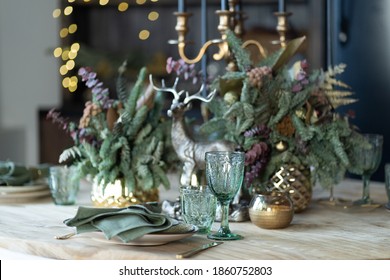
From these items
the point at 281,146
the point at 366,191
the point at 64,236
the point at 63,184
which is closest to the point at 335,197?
the point at 366,191

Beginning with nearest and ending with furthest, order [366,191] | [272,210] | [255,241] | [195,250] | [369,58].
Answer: [195,250], [255,241], [272,210], [366,191], [369,58]

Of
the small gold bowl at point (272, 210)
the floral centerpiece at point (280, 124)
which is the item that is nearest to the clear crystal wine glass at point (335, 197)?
the floral centerpiece at point (280, 124)

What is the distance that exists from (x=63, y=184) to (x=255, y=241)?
69 centimetres

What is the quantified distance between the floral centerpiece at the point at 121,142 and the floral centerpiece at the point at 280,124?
7.9 inches

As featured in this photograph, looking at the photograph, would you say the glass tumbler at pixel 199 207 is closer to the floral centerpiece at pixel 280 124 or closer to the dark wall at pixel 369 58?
the floral centerpiece at pixel 280 124

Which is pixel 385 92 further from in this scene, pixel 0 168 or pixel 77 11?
pixel 77 11

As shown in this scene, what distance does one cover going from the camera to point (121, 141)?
2066 millimetres

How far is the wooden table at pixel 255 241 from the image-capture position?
1.60 metres

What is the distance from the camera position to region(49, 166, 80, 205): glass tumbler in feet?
7.17

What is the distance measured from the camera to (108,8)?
551 cm

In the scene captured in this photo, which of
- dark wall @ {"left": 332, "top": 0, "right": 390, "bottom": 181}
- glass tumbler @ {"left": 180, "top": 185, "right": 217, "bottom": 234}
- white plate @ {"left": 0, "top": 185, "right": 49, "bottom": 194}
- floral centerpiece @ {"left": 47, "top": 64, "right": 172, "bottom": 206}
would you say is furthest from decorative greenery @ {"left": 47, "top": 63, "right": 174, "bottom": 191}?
dark wall @ {"left": 332, "top": 0, "right": 390, "bottom": 181}

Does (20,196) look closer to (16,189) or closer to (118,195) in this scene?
(16,189)

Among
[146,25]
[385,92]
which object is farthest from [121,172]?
[146,25]
